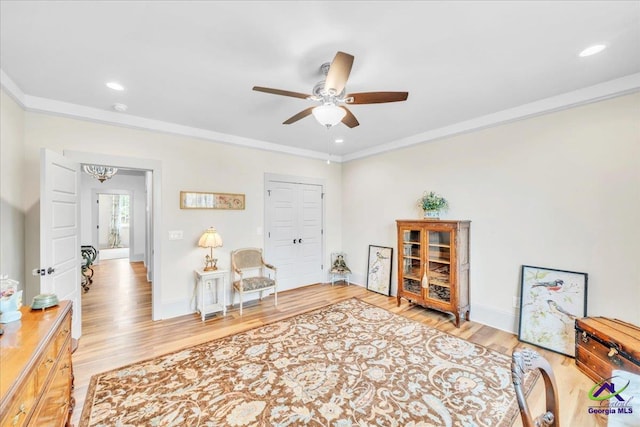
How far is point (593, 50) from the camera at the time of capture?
202cm

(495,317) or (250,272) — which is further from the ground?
(250,272)

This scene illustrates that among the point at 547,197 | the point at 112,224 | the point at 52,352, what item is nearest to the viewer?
the point at 52,352

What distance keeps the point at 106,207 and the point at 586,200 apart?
45.3 feet

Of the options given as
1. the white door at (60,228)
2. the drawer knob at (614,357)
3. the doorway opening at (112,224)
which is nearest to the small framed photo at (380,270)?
the drawer knob at (614,357)

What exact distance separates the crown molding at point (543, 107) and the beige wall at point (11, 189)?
4817mm

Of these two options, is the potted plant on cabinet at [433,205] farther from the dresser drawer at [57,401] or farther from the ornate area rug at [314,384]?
the dresser drawer at [57,401]

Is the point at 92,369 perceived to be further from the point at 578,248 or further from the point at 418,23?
the point at 578,248

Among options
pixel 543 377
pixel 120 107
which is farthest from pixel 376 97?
pixel 120 107

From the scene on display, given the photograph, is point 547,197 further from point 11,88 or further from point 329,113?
point 11,88

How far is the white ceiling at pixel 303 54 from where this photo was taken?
1637 mm

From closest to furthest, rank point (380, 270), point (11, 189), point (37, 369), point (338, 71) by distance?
point (37, 369) → point (338, 71) → point (11, 189) → point (380, 270)

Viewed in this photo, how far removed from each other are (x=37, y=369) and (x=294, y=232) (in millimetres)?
3890

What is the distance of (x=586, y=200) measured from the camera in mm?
2697

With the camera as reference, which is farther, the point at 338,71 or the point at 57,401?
the point at 338,71
